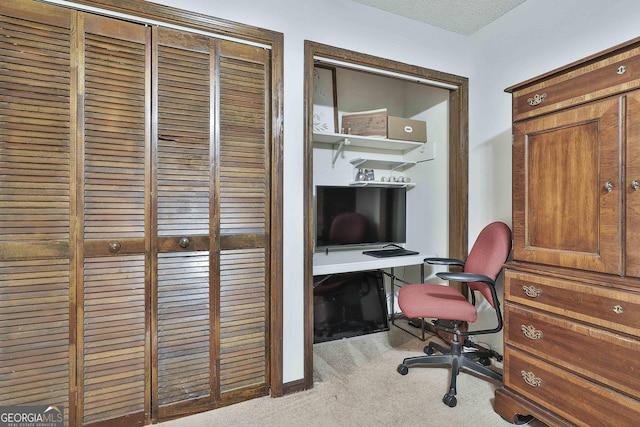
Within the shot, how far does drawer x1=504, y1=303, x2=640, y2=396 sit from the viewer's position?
123 cm

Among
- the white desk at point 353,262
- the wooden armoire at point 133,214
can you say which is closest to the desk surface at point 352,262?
the white desk at point 353,262

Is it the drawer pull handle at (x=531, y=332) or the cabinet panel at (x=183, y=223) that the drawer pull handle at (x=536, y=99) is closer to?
the drawer pull handle at (x=531, y=332)

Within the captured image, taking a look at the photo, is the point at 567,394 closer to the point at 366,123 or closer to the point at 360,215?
the point at 360,215

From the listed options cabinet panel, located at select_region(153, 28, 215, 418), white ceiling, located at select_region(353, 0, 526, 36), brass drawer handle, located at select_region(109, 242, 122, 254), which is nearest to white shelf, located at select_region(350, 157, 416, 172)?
white ceiling, located at select_region(353, 0, 526, 36)

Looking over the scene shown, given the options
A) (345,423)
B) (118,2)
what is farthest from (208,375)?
(118,2)

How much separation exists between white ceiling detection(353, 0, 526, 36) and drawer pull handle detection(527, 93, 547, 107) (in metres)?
0.99

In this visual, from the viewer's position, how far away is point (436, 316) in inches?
76.2

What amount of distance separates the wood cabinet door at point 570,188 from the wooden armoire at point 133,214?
1383 mm

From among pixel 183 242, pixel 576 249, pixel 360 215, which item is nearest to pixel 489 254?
pixel 576 249

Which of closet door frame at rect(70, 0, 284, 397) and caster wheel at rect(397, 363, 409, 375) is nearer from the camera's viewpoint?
closet door frame at rect(70, 0, 284, 397)

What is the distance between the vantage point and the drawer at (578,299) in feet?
4.04

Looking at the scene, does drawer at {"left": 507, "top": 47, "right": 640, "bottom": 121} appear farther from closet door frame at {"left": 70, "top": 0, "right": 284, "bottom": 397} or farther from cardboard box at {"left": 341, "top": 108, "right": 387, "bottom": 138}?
closet door frame at {"left": 70, "top": 0, "right": 284, "bottom": 397}

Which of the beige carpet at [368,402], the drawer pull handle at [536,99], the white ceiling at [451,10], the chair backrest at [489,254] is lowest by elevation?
the beige carpet at [368,402]

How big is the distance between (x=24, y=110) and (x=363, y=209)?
2.32m
